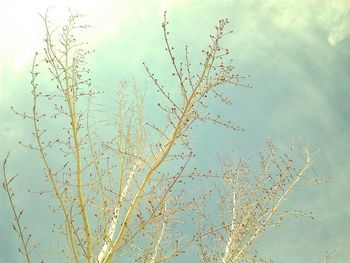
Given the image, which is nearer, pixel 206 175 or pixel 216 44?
pixel 216 44

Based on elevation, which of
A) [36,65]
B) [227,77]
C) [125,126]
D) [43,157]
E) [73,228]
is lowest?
[73,228]

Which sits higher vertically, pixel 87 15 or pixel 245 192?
pixel 245 192

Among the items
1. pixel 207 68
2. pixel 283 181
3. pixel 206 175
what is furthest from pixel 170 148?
pixel 283 181

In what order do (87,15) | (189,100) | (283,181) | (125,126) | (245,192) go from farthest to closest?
1. (245,192)
2. (283,181)
3. (125,126)
4. (87,15)
5. (189,100)

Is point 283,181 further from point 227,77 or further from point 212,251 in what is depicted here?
point 227,77

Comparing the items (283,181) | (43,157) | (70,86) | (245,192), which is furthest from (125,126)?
(245,192)

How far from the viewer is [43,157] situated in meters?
5.00

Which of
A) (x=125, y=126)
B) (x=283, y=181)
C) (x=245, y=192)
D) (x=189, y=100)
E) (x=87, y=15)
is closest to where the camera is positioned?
(x=189, y=100)

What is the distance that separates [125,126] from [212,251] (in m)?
4.00

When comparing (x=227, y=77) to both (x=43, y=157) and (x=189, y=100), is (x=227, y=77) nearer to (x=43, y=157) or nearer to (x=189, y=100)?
(x=189, y=100)

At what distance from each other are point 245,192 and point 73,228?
6.93 m

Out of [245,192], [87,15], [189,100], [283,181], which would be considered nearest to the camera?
[189,100]

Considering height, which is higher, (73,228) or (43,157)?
(43,157)

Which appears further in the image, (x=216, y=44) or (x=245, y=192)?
(x=245, y=192)
